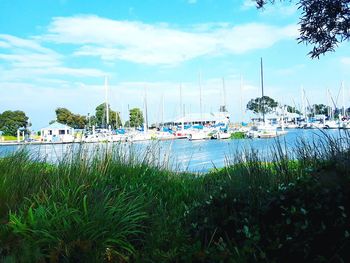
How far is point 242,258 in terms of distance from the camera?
2959 mm

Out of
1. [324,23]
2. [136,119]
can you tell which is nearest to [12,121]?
[136,119]

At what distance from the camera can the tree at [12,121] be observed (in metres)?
58.3

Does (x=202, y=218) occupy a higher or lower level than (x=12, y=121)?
lower

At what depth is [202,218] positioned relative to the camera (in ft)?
13.7

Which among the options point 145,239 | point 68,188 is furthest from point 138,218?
point 68,188

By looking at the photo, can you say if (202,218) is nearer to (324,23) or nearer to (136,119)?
(324,23)

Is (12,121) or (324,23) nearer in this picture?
(324,23)

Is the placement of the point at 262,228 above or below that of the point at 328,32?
below

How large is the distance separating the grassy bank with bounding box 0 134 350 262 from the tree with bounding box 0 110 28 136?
55.4 metres

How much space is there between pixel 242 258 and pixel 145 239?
56.7 inches

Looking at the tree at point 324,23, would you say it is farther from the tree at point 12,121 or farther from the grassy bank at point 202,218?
the tree at point 12,121

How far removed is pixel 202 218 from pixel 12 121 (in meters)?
65.4

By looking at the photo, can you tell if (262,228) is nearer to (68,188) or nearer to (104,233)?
(104,233)

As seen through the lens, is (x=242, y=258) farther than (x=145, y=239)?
No
